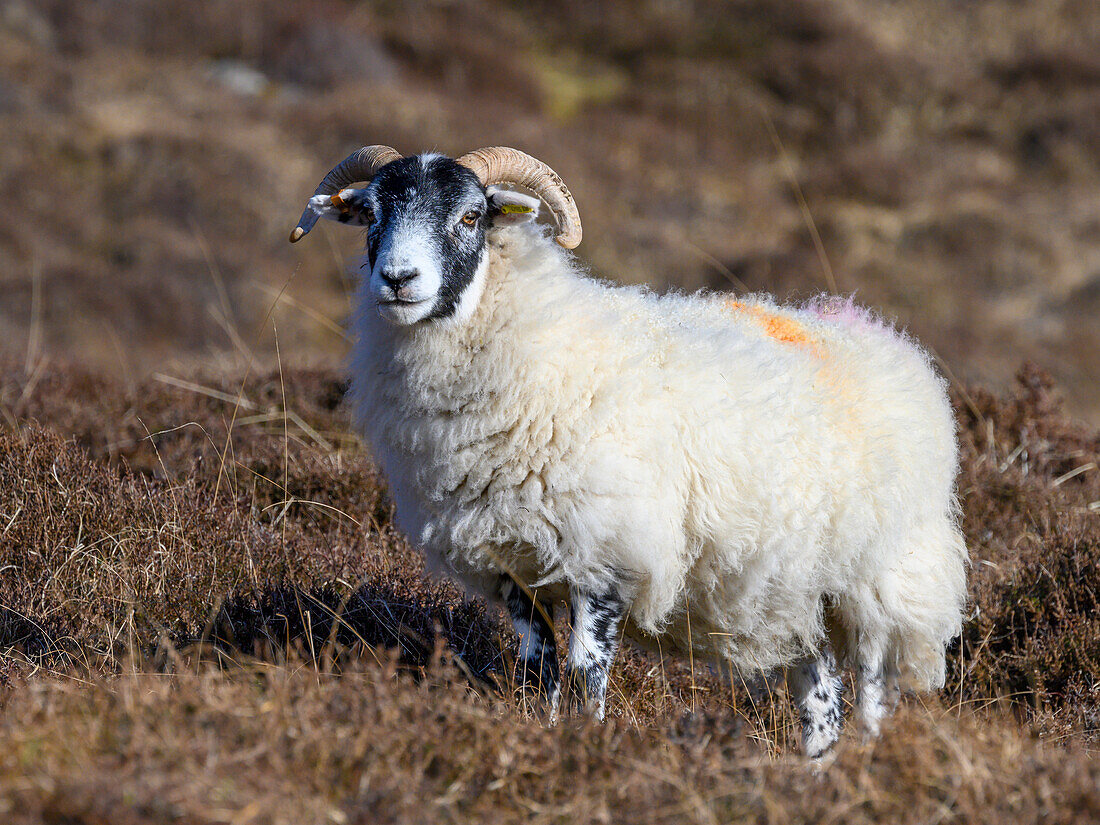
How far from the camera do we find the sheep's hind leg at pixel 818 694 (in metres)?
4.57

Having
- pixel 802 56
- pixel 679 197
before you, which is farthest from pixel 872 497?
pixel 802 56

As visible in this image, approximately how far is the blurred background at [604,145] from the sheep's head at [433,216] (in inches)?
404

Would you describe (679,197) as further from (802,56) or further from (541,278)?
(541,278)

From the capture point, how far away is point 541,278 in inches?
156

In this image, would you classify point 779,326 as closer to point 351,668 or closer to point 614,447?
point 614,447

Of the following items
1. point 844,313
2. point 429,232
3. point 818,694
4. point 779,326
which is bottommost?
point 818,694

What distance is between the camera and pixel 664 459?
11.8ft

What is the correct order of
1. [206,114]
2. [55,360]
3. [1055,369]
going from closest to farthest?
1. [55,360]
2. [1055,369]
3. [206,114]

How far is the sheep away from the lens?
359 centimetres

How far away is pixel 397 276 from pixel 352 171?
959 millimetres

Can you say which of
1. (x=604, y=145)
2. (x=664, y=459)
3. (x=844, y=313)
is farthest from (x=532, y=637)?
(x=604, y=145)

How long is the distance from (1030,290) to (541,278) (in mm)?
17899

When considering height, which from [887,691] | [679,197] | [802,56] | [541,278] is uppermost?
[802,56]

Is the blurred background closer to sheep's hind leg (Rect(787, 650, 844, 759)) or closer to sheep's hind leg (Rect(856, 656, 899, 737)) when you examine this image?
sheep's hind leg (Rect(787, 650, 844, 759))
